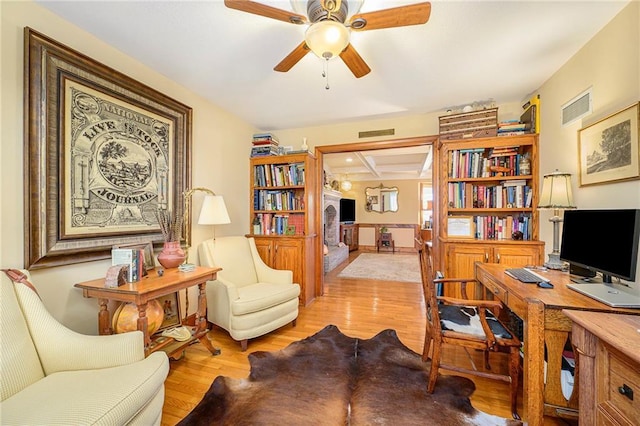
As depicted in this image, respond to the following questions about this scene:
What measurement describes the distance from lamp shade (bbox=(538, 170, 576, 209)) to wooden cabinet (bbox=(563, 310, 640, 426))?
1076mm

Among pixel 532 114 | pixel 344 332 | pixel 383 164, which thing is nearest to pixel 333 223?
pixel 383 164

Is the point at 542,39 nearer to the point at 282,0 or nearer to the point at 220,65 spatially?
the point at 282,0

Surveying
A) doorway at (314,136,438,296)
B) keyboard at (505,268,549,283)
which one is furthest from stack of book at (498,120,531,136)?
keyboard at (505,268,549,283)

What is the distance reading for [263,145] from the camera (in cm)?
346

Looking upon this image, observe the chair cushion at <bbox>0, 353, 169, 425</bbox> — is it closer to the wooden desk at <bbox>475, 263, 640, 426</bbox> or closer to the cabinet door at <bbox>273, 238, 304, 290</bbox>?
the wooden desk at <bbox>475, 263, 640, 426</bbox>

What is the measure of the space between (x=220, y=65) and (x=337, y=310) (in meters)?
2.83

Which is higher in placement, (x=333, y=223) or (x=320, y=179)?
(x=320, y=179)

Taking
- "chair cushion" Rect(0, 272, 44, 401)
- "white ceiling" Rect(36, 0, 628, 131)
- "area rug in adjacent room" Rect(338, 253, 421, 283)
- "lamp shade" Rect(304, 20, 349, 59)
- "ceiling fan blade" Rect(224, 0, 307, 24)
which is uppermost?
"white ceiling" Rect(36, 0, 628, 131)

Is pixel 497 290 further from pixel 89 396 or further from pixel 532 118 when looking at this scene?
pixel 89 396

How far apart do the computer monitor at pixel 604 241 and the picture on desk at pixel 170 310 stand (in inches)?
120

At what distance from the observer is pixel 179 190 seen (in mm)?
2420

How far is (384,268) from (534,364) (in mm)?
4129

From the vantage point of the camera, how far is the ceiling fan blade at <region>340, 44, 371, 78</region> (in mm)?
1562

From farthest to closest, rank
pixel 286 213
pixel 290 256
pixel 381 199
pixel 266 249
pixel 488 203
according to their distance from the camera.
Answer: pixel 381 199 < pixel 286 213 < pixel 266 249 < pixel 290 256 < pixel 488 203
